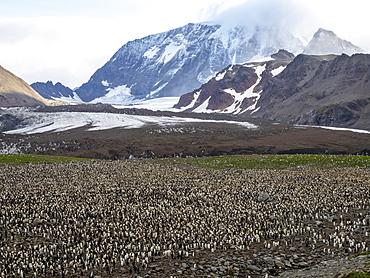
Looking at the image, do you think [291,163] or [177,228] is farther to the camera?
[291,163]

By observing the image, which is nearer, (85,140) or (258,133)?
(85,140)

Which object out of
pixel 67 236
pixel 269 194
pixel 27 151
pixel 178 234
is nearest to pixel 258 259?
pixel 178 234

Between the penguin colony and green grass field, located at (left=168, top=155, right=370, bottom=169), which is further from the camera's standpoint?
green grass field, located at (left=168, top=155, right=370, bottom=169)

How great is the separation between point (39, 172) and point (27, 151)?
69.3 metres

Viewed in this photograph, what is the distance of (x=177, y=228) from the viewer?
65.6 ft

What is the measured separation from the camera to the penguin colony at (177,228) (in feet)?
51.6

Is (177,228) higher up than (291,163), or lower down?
lower down

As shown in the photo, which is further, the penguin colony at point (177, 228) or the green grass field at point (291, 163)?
the green grass field at point (291, 163)

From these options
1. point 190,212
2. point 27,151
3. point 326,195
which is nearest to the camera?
point 190,212

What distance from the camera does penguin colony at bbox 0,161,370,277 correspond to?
1574cm

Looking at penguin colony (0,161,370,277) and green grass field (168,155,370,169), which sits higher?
green grass field (168,155,370,169)

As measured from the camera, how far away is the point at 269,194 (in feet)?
94.7

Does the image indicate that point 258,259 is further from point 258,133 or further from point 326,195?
point 258,133

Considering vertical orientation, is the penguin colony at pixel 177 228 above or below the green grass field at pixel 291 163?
below
